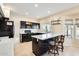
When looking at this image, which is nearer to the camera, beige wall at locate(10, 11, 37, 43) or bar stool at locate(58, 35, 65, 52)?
bar stool at locate(58, 35, 65, 52)

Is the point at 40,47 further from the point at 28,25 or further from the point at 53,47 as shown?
the point at 28,25

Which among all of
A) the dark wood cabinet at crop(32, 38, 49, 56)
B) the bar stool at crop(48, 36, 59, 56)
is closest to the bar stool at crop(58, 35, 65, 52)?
the bar stool at crop(48, 36, 59, 56)

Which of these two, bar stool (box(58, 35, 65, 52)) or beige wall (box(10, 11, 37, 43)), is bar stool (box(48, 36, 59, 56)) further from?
beige wall (box(10, 11, 37, 43))

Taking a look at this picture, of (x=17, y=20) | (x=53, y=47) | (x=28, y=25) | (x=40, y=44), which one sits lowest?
(x=53, y=47)

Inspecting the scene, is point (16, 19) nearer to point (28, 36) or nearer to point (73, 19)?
point (28, 36)

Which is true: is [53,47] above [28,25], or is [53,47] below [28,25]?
below

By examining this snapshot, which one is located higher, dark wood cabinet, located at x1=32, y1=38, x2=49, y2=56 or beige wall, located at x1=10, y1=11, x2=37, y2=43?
beige wall, located at x1=10, y1=11, x2=37, y2=43

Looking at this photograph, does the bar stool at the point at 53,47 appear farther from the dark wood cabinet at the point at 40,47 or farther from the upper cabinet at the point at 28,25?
the upper cabinet at the point at 28,25

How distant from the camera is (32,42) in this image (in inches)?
202

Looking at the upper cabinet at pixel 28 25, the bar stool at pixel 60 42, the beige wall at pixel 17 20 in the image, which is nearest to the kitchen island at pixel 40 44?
the bar stool at pixel 60 42

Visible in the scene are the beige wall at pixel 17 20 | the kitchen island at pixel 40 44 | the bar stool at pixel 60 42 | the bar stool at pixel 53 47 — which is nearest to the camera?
the kitchen island at pixel 40 44

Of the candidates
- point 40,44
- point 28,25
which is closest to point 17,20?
point 28,25

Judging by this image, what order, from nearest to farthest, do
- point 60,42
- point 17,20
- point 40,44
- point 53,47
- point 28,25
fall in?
point 40,44
point 53,47
point 60,42
point 17,20
point 28,25

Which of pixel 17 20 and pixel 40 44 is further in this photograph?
pixel 17 20
